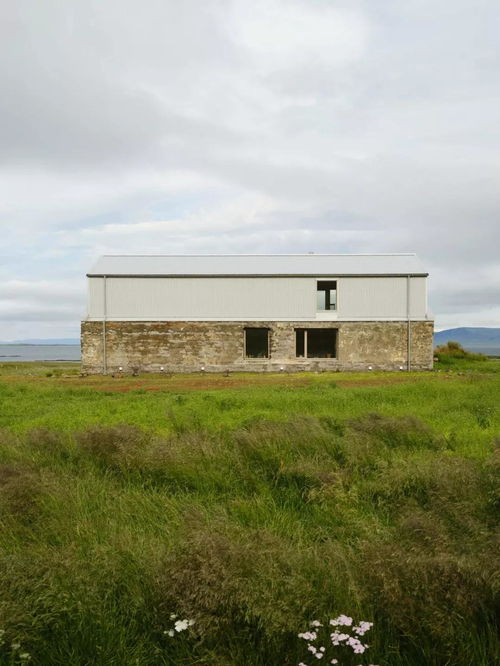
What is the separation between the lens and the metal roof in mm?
30906

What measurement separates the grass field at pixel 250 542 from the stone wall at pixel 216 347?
19994mm

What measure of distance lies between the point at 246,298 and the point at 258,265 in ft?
8.18

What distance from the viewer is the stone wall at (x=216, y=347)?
30141 millimetres

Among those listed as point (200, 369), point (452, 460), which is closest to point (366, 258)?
point (200, 369)

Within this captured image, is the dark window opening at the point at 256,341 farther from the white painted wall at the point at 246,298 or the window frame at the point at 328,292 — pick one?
the white painted wall at the point at 246,298

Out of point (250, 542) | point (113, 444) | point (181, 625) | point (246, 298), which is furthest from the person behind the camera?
point (246, 298)

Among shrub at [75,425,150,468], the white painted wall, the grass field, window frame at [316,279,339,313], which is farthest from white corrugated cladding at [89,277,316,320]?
shrub at [75,425,150,468]

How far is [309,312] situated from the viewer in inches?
1211

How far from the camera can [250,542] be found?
15.0 ft

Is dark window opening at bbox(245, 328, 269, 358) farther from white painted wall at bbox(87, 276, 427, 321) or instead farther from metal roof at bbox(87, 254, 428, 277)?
white painted wall at bbox(87, 276, 427, 321)

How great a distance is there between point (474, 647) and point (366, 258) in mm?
29994

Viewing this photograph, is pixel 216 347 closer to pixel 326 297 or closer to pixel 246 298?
pixel 246 298

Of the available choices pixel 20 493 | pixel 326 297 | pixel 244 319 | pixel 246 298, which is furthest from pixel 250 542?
pixel 326 297

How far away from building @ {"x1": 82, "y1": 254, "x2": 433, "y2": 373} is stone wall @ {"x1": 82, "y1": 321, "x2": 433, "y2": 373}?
0.05 meters
